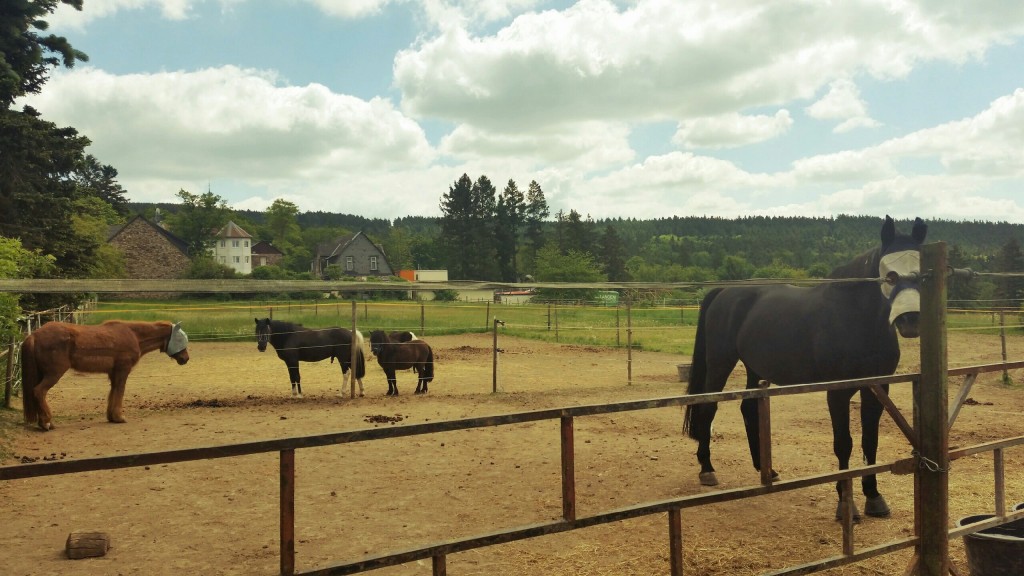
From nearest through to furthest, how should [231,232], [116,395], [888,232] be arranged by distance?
[888,232]
[116,395]
[231,232]

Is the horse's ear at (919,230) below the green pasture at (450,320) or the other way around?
the other way around

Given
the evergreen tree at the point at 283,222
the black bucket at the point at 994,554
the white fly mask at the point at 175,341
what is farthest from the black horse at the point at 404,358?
the evergreen tree at the point at 283,222

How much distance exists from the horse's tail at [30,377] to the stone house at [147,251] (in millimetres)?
40406

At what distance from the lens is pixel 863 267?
509 centimetres

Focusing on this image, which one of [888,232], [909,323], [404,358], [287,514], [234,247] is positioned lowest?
[404,358]

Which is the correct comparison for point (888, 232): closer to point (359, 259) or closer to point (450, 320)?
point (450, 320)

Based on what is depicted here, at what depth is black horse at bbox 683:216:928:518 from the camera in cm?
463

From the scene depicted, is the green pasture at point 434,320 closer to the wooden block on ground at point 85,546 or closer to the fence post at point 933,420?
the wooden block on ground at point 85,546

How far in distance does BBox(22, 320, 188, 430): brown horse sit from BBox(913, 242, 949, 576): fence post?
976cm

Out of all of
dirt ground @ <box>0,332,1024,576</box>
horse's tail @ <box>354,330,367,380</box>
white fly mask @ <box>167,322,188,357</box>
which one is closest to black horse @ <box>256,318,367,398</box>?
horse's tail @ <box>354,330,367,380</box>

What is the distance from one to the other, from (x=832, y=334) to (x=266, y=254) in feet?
306

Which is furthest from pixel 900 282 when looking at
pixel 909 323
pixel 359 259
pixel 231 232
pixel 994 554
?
pixel 231 232

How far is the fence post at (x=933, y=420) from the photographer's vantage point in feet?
10.8

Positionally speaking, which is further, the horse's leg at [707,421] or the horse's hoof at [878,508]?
the horse's leg at [707,421]
